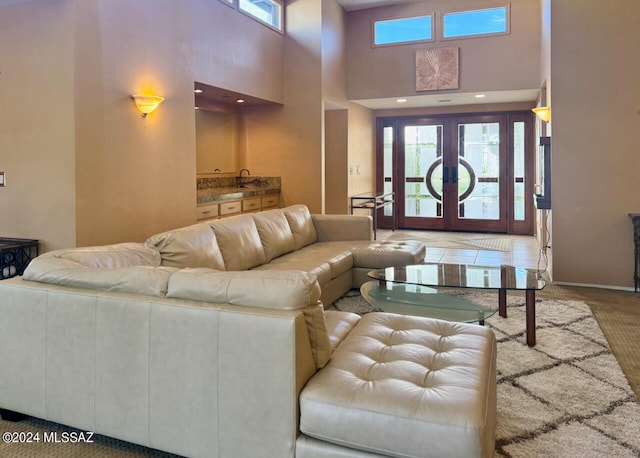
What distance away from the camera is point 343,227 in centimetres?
523

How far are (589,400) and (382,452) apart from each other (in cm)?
149

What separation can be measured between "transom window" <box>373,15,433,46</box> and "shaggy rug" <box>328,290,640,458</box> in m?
5.40

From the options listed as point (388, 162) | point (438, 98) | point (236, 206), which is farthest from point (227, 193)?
point (388, 162)

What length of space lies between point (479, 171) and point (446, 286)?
6040 millimetres

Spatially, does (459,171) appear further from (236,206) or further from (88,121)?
(88,121)

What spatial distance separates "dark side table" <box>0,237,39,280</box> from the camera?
138 inches

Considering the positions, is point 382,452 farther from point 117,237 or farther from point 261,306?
point 117,237

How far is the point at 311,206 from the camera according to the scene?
23.4ft

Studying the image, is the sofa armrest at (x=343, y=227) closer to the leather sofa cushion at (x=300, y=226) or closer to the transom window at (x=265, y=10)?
the leather sofa cushion at (x=300, y=226)

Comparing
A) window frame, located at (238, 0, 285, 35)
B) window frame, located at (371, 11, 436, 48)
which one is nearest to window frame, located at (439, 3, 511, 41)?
window frame, located at (371, 11, 436, 48)

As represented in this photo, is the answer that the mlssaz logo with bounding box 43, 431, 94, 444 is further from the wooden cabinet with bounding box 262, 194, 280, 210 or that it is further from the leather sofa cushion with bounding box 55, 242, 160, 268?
the wooden cabinet with bounding box 262, 194, 280, 210

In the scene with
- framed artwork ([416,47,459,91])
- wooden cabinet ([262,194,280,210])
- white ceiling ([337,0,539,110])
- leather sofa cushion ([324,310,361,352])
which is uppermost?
framed artwork ([416,47,459,91])

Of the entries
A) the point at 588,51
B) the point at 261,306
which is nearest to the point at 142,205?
the point at 261,306

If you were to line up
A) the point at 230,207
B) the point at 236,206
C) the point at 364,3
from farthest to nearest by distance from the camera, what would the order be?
1. the point at 364,3
2. the point at 236,206
3. the point at 230,207
